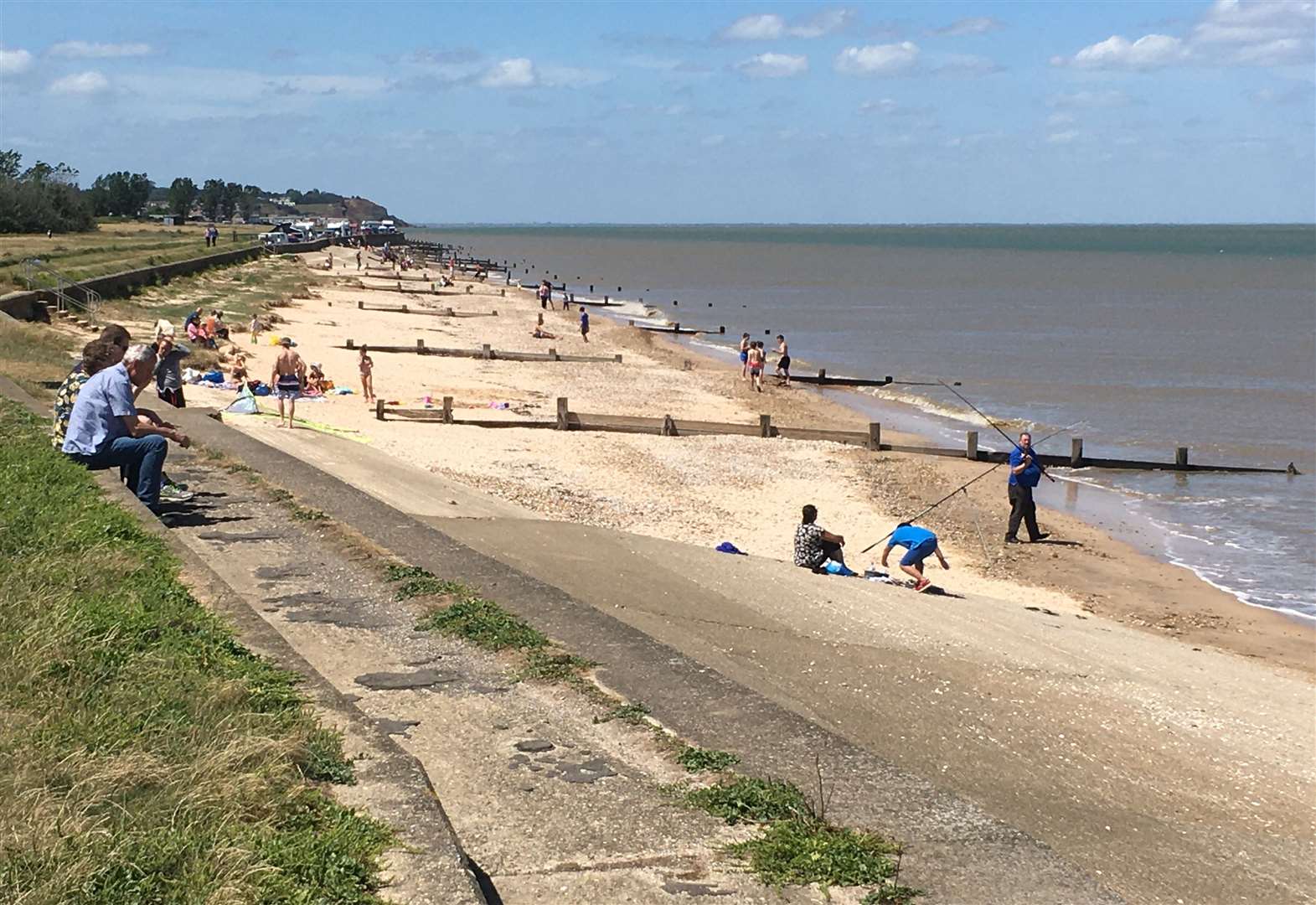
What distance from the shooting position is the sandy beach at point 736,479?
53.0 feet

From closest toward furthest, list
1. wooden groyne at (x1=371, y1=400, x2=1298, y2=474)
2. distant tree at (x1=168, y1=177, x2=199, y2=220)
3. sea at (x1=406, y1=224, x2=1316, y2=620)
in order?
1. sea at (x1=406, y1=224, x2=1316, y2=620)
2. wooden groyne at (x1=371, y1=400, x2=1298, y2=474)
3. distant tree at (x1=168, y1=177, x2=199, y2=220)

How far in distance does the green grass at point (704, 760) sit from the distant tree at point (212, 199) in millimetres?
144099

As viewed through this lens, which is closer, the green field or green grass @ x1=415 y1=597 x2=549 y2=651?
green grass @ x1=415 y1=597 x2=549 y2=651

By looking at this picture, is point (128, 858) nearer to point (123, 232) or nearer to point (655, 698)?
point (655, 698)

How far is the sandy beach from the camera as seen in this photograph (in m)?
16.1

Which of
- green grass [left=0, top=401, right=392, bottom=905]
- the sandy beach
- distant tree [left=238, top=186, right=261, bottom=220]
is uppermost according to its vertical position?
distant tree [left=238, top=186, right=261, bottom=220]

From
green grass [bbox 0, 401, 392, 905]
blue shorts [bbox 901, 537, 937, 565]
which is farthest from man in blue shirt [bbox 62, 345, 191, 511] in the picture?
blue shorts [bbox 901, 537, 937, 565]

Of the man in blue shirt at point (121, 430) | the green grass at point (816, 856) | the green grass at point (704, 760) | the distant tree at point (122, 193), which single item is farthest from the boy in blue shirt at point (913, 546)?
the distant tree at point (122, 193)

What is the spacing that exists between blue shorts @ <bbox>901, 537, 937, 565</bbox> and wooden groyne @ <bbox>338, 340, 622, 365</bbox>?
24.2m

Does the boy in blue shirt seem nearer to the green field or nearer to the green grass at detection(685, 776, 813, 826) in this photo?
the green grass at detection(685, 776, 813, 826)

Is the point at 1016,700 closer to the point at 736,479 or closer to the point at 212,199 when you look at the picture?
the point at 736,479

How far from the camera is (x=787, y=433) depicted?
2608 cm

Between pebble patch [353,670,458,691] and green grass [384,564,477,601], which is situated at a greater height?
green grass [384,564,477,601]

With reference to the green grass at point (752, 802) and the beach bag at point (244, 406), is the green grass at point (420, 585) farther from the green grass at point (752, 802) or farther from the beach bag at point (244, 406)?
the beach bag at point (244, 406)
